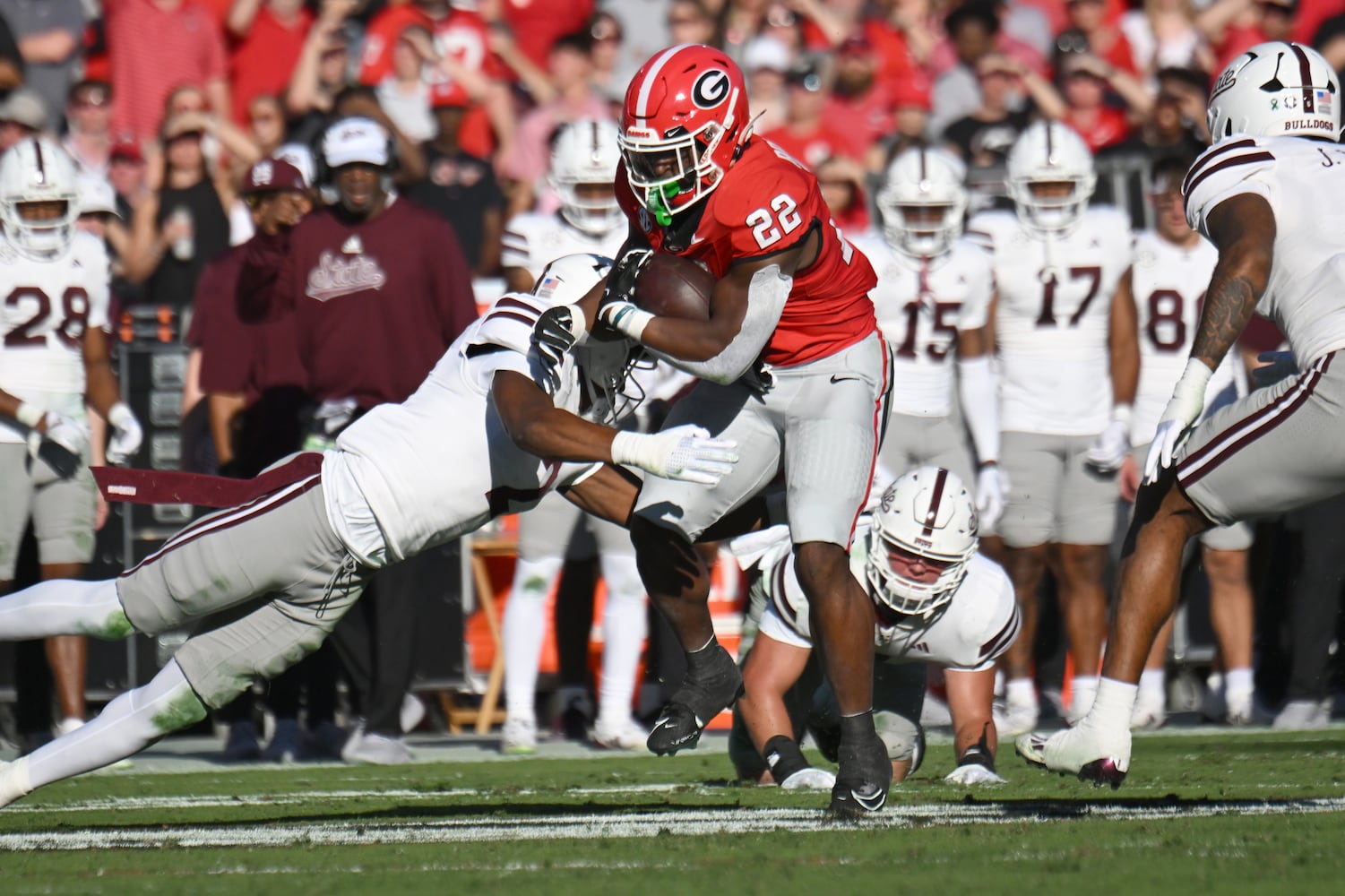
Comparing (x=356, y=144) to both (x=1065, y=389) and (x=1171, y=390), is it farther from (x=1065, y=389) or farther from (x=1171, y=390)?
(x=1171, y=390)

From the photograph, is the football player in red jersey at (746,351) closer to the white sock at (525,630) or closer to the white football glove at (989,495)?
the white sock at (525,630)

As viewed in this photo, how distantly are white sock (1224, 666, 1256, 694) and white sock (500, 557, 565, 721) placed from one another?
2.72m

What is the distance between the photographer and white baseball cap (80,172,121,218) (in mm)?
8359

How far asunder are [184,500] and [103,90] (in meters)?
5.32

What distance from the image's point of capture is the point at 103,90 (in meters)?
10.1

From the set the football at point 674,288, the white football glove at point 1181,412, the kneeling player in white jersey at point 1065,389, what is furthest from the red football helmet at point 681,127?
the kneeling player in white jersey at point 1065,389

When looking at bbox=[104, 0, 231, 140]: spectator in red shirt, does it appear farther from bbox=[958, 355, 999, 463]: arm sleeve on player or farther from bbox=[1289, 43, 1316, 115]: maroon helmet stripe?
bbox=[1289, 43, 1316, 115]: maroon helmet stripe

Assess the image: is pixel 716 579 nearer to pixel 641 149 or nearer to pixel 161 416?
pixel 161 416

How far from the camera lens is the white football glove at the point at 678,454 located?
15.8ft

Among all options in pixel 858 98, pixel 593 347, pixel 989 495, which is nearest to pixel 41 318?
pixel 593 347

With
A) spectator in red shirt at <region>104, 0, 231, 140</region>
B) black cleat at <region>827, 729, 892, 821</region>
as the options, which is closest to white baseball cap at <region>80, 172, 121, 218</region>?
spectator in red shirt at <region>104, 0, 231, 140</region>

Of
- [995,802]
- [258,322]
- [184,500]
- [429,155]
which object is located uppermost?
[429,155]

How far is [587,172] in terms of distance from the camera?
816 cm

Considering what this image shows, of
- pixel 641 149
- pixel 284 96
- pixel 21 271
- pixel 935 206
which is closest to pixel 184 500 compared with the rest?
pixel 641 149
